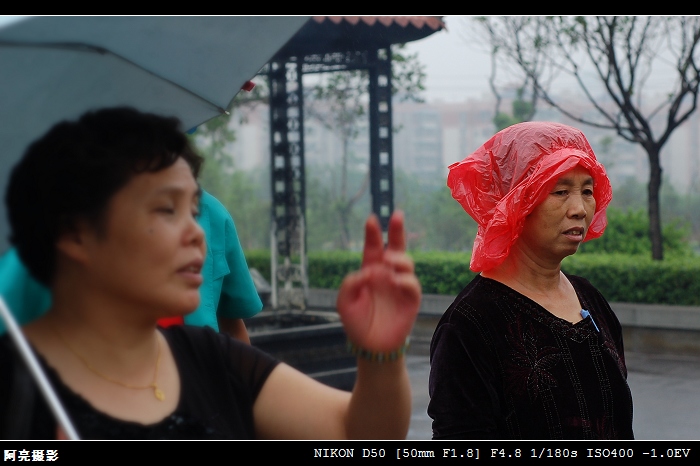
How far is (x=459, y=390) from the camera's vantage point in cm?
200

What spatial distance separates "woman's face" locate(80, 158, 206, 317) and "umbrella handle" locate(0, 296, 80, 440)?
13cm

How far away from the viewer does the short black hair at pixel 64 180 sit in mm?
1332

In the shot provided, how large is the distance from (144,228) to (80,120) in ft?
0.68

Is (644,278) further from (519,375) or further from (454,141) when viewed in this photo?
(519,375)

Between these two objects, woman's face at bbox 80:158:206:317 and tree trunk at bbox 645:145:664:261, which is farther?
tree trunk at bbox 645:145:664:261

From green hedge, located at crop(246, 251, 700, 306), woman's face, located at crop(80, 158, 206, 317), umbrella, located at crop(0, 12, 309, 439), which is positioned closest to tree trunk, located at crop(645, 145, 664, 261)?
green hedge, located at crop(246, 251, 700, 306)

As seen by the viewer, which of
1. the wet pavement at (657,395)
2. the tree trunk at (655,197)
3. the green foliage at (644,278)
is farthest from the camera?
the tree trunk at (655,197)

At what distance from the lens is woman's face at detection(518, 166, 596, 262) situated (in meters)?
2.16

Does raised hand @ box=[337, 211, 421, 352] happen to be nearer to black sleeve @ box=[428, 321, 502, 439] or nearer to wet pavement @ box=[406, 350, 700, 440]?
black sleeve @ box=[428, 321, 502, 439]

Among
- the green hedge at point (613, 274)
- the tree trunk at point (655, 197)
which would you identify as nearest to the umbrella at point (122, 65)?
the green hedge at point (613, 274)

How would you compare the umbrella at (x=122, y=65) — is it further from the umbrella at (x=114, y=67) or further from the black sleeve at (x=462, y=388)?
the black sleeve at (x=462, y=388)

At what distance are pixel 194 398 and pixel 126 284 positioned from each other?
8.7 inches
